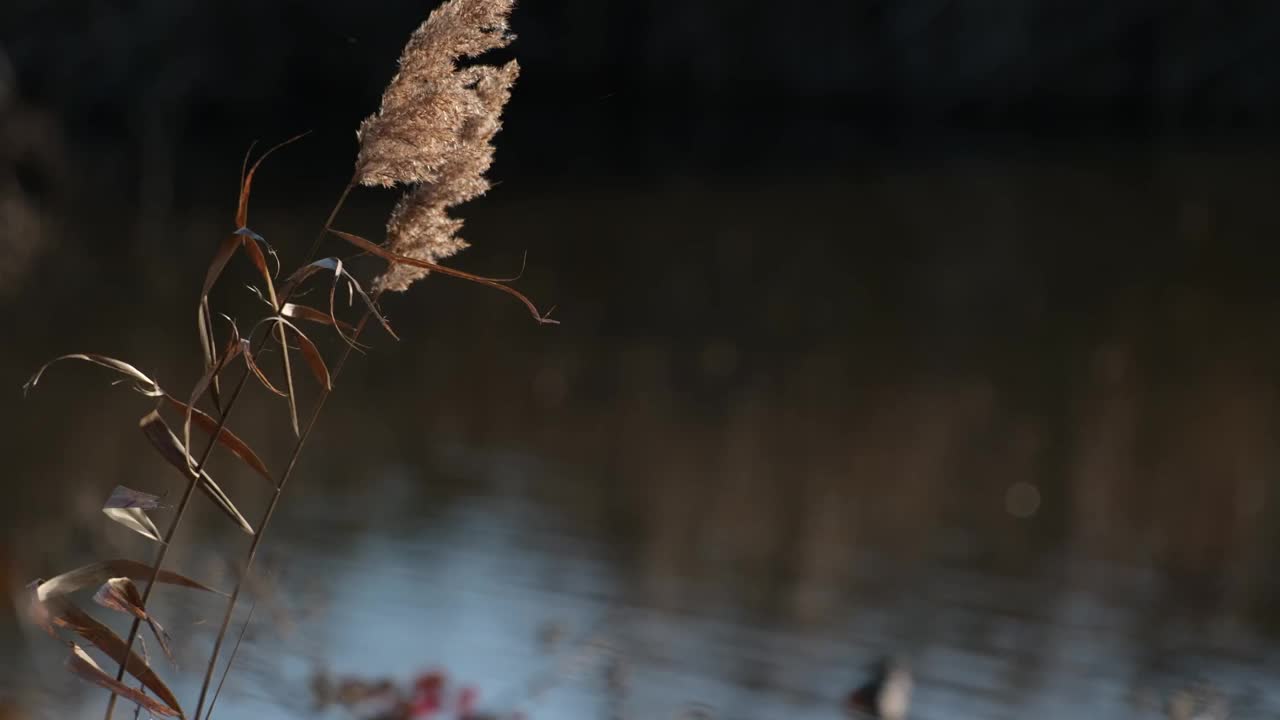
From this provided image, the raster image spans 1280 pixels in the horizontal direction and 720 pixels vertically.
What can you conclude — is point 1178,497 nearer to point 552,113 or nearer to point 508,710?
point 508,710

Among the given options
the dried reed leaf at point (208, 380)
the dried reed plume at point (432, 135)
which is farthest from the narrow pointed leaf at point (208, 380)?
the dried reed plume at point (432, 135)

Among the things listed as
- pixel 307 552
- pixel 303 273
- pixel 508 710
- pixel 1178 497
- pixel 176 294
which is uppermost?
pixel 176 294

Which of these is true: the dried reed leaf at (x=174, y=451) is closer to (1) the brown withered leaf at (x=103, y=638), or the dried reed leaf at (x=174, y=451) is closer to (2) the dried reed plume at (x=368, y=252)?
(2) the dried reed plume at (x=368, y=252)

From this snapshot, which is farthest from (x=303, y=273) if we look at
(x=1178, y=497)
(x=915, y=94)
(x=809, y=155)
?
(x=915, y=94)

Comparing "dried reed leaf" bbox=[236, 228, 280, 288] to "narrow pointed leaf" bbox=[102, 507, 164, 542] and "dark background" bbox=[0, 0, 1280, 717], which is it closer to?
"narrow pointed leaf" bbox=[102, 507, 164, 542]

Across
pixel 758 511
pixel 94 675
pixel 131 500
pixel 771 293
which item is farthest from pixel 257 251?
pixel 771 293

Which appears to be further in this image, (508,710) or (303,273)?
(508,710)
